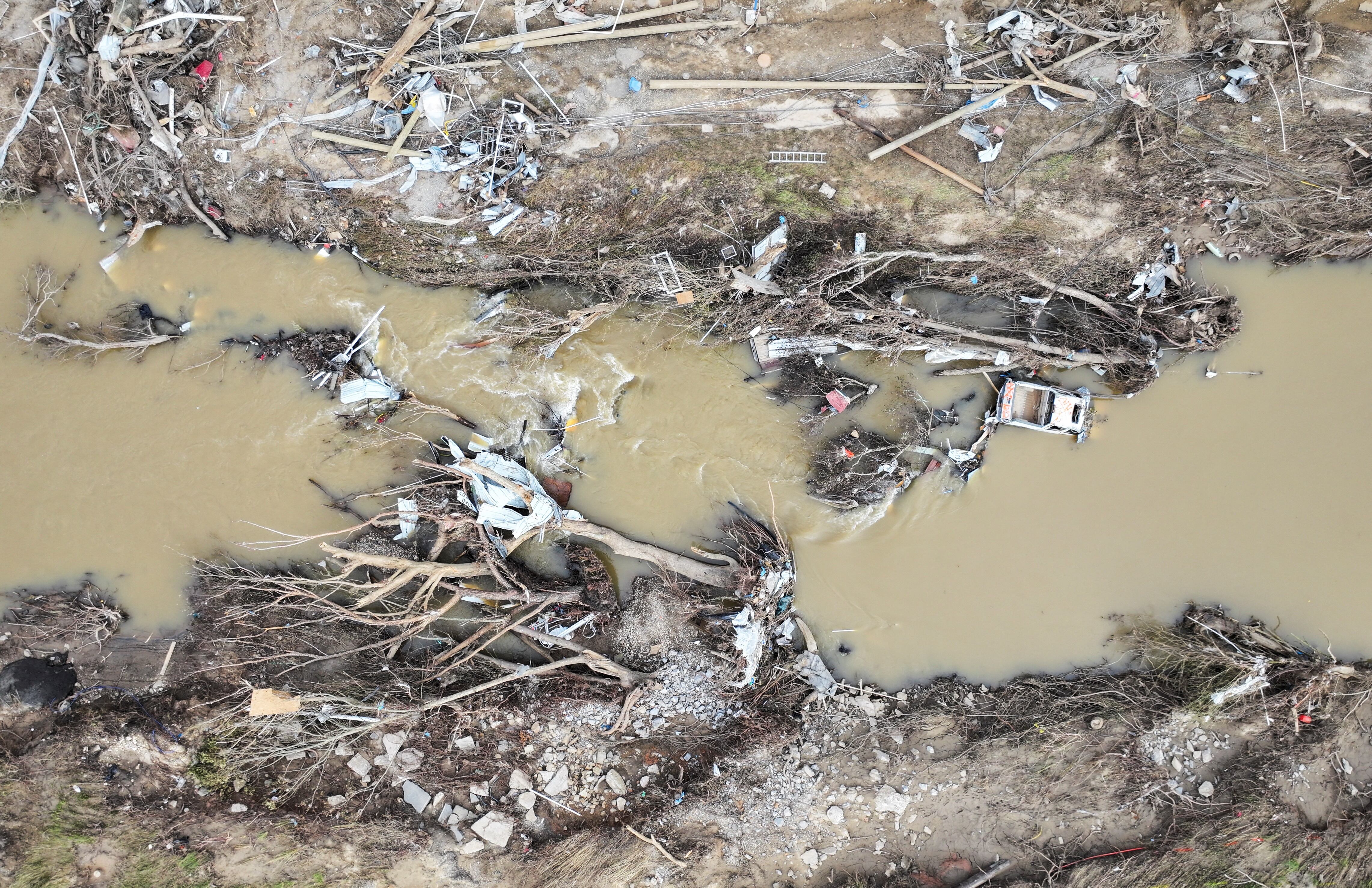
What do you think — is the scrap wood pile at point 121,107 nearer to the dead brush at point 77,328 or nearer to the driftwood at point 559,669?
the dead brush at point 77,328

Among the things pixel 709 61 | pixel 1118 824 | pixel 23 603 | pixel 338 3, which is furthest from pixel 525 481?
pixel 1118 824

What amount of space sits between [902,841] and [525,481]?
19.5 ft

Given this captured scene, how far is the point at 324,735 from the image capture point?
7.09m

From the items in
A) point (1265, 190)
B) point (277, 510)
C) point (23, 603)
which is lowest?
point (23, 603)

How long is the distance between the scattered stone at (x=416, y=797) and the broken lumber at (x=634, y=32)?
8.38m

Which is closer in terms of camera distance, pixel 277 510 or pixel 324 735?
pixel 324 735

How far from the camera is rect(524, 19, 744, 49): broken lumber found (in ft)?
22.5

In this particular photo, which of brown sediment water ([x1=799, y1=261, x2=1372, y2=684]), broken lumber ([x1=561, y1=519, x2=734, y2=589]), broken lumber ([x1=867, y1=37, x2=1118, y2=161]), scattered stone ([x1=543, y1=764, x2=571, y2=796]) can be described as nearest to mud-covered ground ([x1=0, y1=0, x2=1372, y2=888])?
scattered stone ([x1=543, y1=764, x2=571, y2=796])

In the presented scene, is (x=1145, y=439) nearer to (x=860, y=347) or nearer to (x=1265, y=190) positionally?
(x=1265, y=190)

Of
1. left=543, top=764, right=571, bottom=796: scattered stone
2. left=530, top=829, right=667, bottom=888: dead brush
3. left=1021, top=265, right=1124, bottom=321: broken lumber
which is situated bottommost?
left=530, top=829, right=667, bottom=888: dead brush

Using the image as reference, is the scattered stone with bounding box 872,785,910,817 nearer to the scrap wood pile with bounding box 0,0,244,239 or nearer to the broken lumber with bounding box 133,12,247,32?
the scrap wood pile with bounding box 0,0,244,239

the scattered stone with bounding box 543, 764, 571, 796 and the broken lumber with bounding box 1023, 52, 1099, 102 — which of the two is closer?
the broken lumber with bounding box 1023, 52, 1099, 102

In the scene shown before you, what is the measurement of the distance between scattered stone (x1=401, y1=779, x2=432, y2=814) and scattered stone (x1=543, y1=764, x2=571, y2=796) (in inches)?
54.1

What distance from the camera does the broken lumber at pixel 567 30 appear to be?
682 centimetres
